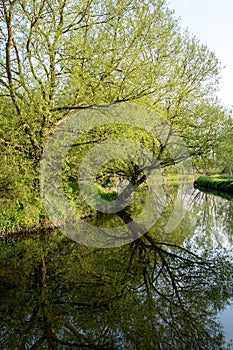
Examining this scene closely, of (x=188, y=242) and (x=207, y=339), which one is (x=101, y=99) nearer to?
(x=188, y=242)

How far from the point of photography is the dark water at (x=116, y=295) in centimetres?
674

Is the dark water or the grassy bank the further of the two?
the grassy bank

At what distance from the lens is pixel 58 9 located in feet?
50.0

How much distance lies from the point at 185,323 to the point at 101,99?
10.9 metres

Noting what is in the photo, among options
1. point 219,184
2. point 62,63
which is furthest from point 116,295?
point 219,184

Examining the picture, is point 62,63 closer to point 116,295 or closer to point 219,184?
point 116,295

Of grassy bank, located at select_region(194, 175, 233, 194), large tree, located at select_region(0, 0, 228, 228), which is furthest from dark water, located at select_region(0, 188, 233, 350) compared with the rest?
grassy bank, located at select_region(194, 175, 233, 194)


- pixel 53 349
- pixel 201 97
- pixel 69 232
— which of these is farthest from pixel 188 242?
pixel 201 97

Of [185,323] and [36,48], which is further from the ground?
[36,48]

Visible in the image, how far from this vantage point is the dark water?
674 centimetres

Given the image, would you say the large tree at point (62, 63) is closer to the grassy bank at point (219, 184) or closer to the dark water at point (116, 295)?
the dark water at point (116, 295)

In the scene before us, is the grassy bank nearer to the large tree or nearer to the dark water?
Answer: the large tree

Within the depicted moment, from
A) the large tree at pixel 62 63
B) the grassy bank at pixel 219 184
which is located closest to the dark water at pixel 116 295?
the large tree at pixel 62 63

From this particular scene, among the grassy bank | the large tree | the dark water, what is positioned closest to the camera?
the dark water
